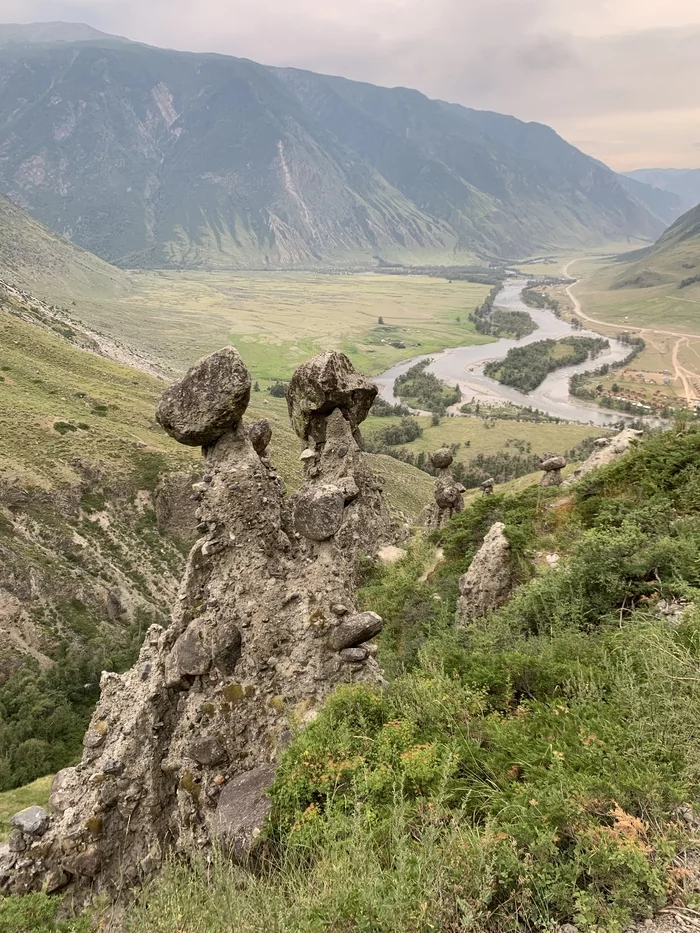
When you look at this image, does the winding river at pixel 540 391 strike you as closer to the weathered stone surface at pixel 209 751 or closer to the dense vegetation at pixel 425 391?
the dense vegetation at pixel 425 391

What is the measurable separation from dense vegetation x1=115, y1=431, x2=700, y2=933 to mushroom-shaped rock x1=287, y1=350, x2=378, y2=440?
481 inches

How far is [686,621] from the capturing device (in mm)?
7766

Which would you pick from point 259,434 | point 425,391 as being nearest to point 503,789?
point 259,434

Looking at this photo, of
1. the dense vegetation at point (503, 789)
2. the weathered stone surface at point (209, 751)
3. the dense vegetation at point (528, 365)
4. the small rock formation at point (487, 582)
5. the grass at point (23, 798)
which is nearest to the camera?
the dense vegetation at point (503, 789)

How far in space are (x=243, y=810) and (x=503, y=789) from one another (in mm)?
4031

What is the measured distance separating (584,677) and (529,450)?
362 feet

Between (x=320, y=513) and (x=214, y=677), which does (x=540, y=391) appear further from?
(x=214, y=677)

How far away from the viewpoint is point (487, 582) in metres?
15.0

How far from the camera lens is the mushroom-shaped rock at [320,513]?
11.8 metres

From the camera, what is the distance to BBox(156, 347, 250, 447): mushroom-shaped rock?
12.5 meters

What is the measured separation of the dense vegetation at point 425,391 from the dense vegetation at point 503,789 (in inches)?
5507

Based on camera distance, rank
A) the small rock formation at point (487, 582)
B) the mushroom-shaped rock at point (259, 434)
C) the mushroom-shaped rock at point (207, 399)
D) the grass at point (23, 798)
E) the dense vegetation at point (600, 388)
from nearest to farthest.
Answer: the mushroom-shaped rock at point (207, 399), the small rock formation at point (487, 582), the mushroom-shaped rock at point (259, 434), the grass at point (23, 798), the dense vegetation at point (600, 388)

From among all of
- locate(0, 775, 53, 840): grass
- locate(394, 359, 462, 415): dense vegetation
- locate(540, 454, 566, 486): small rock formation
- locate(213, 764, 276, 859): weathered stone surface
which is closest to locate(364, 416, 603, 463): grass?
locate(394, 359, 462, 415): dense vegetation

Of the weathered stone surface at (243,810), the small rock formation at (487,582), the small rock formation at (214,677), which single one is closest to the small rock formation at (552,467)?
the small rock formation at (487,582)
